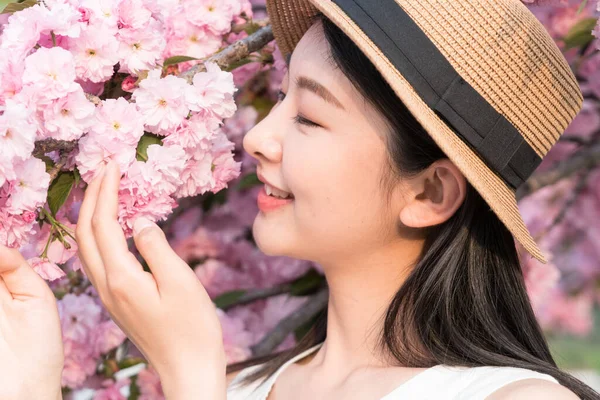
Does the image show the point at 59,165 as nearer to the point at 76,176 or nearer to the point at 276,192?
the point at 76,176

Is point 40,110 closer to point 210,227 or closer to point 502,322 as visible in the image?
point 502,322

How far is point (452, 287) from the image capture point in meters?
1.42

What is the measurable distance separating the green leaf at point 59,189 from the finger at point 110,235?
10 cm

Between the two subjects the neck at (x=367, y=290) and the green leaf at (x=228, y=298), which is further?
the green leaf at (x=228, y=298)

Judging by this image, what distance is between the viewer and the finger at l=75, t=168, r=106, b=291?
1.22 metres

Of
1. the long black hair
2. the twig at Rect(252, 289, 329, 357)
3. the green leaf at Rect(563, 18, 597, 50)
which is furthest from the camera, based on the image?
the twig at Rect(252, 289, 329, 357)

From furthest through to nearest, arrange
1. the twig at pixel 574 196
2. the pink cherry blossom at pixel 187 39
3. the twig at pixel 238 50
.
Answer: the twig at pixel 574 196, the pink cherry blossom at pixel 187 39, the twig at pixel 238 50

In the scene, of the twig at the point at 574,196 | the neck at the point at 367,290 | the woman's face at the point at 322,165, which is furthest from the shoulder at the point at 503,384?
the twig at the point at 574,196

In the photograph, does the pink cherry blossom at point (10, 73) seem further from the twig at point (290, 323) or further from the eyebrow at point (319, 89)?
the twig at point (290, 323)

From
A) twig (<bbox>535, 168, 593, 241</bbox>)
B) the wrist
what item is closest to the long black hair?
the wrist

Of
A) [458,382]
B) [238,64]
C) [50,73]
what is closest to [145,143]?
[50,73]

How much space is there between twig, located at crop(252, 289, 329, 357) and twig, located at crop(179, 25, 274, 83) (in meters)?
0.76

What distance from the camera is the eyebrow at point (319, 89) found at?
137cm

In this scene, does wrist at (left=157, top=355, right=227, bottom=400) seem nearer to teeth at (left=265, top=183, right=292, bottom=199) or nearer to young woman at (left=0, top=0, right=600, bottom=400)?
young woman at (left=0, top=0, right=600, bottom=400)
